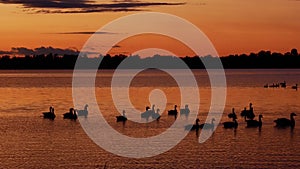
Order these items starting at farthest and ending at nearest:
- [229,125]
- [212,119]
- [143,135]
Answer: [212,119], [229,125], [143,135]

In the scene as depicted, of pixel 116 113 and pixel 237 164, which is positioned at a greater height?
pixel 116 113

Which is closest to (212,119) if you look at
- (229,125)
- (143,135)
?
(229,125)

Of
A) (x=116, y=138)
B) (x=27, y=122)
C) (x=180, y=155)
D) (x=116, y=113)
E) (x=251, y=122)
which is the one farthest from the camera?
(x=116, y=113)

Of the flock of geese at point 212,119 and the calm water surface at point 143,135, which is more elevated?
the flock of geese at point 212,119

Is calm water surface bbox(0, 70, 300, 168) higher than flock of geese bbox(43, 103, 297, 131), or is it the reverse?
flock of geese bbox(43, 103, 297, 131)

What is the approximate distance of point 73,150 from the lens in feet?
106

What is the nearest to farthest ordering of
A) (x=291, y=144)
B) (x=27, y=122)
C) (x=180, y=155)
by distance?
(x=180, y=155)
(x=291, y=144)
(x=27, y=122)

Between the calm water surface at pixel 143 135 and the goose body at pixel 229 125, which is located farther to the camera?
the goose body at pixel 229 125

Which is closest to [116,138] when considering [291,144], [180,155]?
[180,155]

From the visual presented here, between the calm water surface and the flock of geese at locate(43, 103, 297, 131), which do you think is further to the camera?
the flock of geese at locate(43, 103, 297, 131)

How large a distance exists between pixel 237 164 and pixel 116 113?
25411 millimetres

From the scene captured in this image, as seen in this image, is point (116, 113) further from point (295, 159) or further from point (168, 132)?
point (295, 159)

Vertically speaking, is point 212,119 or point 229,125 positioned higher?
point 212,119

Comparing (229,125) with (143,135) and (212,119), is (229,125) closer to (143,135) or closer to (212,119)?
(212,119)
